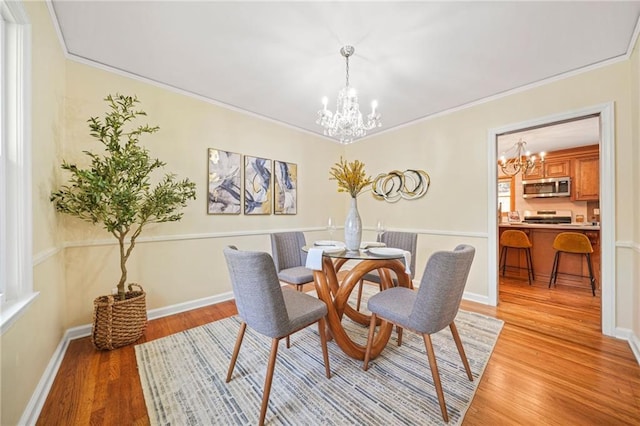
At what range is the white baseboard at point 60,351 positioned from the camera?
1.29 metres

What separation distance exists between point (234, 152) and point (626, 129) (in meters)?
4.05

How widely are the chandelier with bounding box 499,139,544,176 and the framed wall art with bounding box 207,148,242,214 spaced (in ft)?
15.1

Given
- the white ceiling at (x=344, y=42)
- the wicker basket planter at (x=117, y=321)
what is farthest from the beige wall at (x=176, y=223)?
the wicker basket planter at (x=117, y=321)

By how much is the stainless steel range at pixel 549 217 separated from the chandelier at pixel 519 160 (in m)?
1.09

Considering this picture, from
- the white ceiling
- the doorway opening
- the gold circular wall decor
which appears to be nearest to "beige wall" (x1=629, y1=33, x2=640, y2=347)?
the doorway opening

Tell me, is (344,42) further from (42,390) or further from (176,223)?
(42,390)

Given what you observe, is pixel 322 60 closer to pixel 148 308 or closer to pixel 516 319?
pixel 148 308

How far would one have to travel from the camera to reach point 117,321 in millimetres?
1964

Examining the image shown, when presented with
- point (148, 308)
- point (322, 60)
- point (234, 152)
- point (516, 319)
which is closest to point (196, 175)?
point (234, 152)

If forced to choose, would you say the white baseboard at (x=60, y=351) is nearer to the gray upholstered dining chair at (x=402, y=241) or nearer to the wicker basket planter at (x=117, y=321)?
the wicker basket planter at (x=117, y=321)

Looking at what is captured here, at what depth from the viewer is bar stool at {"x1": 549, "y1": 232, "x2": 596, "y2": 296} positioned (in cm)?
330

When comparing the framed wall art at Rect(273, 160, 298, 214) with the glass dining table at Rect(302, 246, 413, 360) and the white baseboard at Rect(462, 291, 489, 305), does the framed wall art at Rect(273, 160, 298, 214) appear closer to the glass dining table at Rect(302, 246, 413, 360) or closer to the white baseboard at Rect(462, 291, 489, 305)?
the glass dining table at Rect(302, 246, 413, 360)

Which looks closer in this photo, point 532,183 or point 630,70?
point 630,70

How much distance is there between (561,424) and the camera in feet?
4.21
